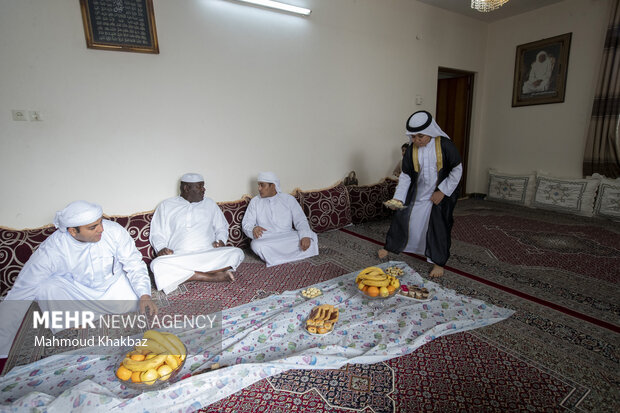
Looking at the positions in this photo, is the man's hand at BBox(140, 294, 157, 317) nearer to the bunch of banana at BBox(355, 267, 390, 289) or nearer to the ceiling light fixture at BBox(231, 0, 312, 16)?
the bunch of banana at BBox(355, 267, 390, 289)

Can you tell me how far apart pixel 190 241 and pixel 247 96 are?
172 centimetres

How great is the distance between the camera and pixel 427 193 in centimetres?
296

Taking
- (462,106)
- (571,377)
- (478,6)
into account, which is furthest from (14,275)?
(462,106)

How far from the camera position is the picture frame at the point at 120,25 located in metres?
2.73

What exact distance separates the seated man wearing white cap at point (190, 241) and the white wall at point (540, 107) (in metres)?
4.91

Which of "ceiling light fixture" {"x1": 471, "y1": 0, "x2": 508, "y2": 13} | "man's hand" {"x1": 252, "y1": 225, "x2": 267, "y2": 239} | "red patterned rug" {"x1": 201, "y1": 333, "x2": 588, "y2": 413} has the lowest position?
"red patterned rug" {"x1": 201, "y1": 333, "x2": 588, "y2": 413}

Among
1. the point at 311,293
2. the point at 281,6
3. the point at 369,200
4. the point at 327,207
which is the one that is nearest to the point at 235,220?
the point at 327,207

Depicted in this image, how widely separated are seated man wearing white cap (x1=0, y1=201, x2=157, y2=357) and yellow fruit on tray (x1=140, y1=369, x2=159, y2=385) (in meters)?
0.48

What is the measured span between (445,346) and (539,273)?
1.55 metres

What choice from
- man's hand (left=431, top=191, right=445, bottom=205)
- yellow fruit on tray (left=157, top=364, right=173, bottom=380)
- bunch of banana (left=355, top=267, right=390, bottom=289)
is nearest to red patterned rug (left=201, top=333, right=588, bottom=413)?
yellow fruit on tray (left=157, top=364, right=173, bottom=380)

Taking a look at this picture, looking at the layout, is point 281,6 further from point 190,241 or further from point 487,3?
point 190,241

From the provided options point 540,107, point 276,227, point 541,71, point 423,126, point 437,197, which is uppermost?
point 541,71

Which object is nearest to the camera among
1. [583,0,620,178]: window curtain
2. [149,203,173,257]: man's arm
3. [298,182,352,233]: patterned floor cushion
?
[149,203,173,257]: man's arm

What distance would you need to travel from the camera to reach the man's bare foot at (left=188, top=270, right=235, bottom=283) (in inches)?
110
